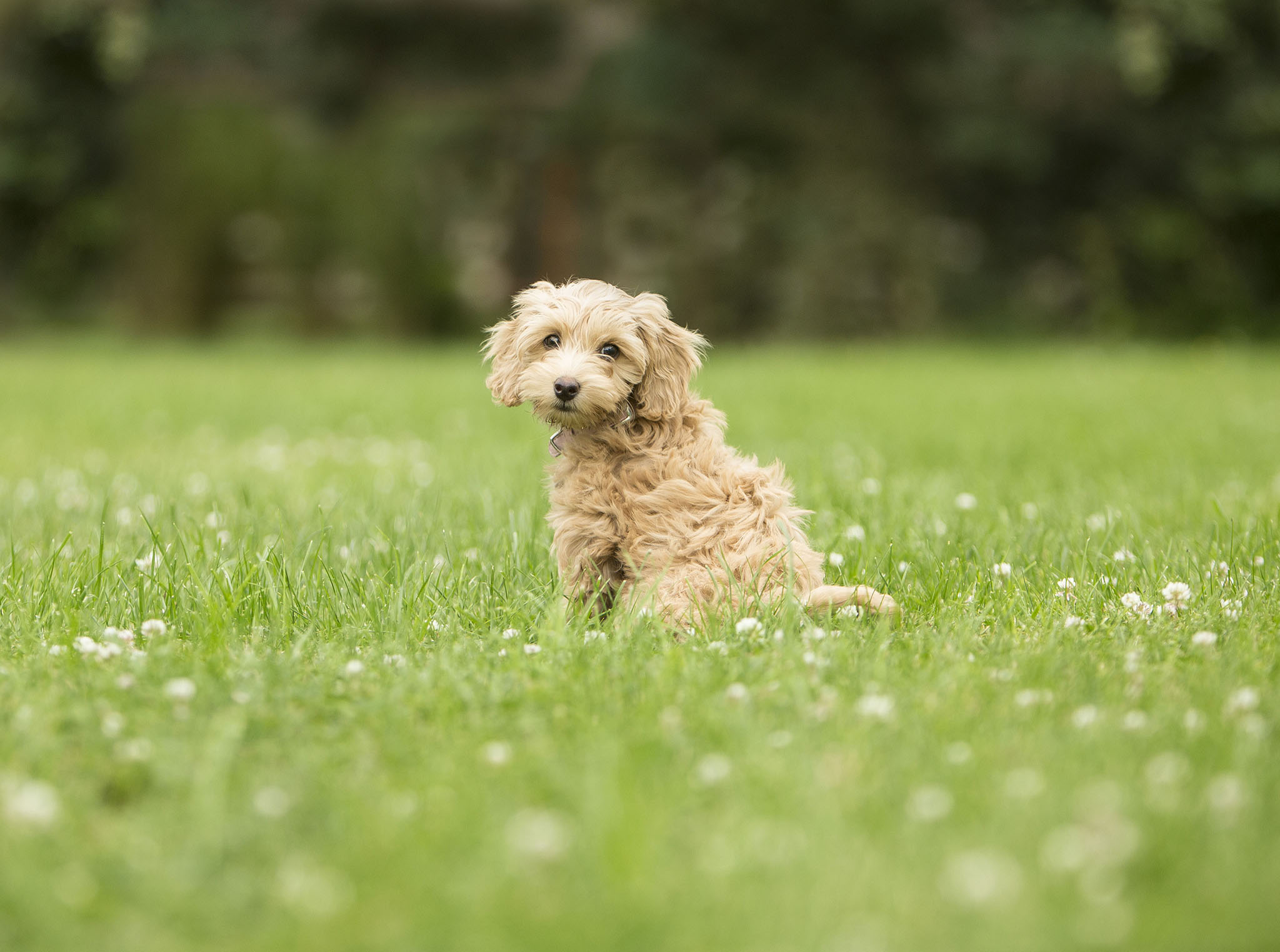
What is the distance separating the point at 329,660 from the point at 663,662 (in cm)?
81

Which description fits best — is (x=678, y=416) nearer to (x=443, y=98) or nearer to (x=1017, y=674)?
(x=1017, y=674)

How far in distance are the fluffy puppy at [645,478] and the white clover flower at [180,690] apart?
1079mm

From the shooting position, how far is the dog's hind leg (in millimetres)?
3191

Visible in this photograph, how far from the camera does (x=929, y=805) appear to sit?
2098 millimetres

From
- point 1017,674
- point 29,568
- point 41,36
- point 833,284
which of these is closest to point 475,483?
→ point 29,568

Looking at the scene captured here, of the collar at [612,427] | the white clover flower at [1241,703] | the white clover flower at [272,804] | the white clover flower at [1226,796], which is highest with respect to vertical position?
the collar at [612,427]

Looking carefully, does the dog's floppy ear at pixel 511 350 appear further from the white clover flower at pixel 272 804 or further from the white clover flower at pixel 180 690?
the white clover flower at pixel 272 804

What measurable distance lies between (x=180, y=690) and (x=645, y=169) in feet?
55.6

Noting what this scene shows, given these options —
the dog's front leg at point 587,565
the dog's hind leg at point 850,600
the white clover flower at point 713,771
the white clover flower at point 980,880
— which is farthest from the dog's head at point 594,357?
the white clover flower at point 980,880

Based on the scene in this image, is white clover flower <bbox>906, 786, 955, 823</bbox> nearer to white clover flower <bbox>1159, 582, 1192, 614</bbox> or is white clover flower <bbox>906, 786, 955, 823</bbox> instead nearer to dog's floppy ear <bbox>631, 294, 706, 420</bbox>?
white clover flower <bbox>1159, 582, 1192, 614</bbox>

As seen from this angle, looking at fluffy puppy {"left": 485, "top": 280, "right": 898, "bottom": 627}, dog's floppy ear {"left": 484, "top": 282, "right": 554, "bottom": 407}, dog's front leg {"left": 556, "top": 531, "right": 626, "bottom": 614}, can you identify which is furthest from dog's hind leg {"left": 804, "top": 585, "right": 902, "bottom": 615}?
dog's floppy ear {"left": 484, "top": 282, "right": 554, "bottom": 407}

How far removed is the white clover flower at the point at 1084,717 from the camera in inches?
97.1

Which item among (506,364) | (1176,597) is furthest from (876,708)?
(506,364)

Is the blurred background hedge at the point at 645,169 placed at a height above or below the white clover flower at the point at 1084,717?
above
